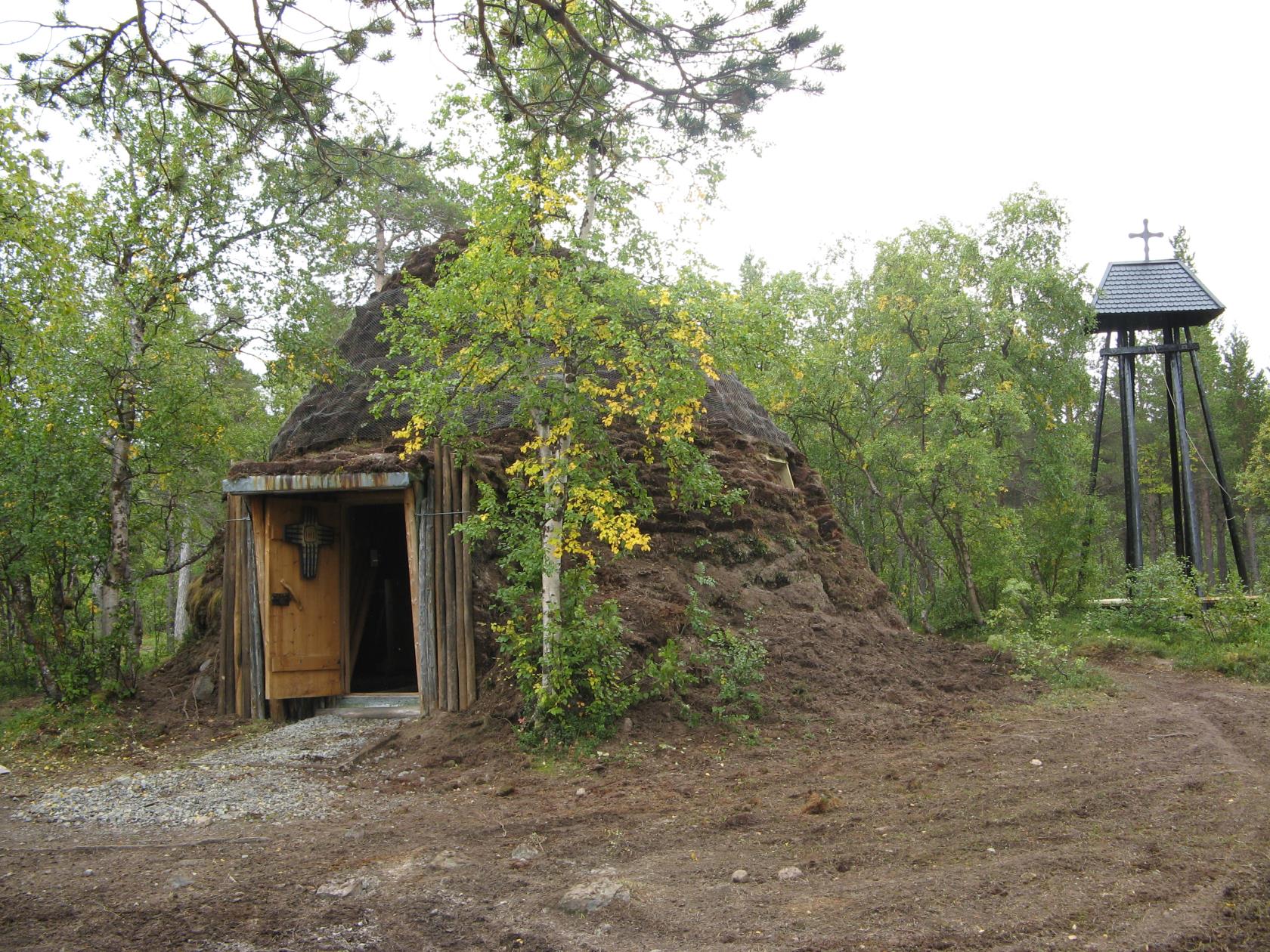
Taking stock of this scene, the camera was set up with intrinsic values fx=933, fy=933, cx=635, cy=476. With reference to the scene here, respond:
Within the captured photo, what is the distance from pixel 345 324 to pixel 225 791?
1527 centimetres

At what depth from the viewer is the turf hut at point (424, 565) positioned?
28.9 feet

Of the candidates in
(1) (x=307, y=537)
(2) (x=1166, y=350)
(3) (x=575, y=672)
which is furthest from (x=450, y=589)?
(2) (x=1166, y=350)

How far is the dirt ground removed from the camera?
12.8 feet

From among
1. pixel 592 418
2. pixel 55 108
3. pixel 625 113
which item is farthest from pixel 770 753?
pixel 55 108

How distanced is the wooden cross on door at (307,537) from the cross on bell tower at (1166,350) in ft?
40.8

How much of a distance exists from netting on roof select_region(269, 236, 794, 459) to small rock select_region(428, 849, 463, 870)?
18.6 ft

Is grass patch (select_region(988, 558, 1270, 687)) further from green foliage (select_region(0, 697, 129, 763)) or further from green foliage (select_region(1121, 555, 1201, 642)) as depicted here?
green foliage (select_region(0, 697, 129, 763))

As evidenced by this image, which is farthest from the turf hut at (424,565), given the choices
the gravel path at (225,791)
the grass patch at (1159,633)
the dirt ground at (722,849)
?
the grass patch at (1159,633)

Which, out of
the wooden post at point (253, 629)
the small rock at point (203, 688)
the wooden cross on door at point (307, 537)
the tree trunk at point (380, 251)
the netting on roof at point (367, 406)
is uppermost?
the tree trunk at point (380, 251)

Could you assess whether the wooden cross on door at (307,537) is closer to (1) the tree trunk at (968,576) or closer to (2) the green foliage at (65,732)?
(2) the green foliage at (65,732)

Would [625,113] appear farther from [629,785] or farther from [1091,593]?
[1091,593]

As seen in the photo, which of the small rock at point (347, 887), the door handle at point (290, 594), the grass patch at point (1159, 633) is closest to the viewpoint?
the small rock at point (347, 887)

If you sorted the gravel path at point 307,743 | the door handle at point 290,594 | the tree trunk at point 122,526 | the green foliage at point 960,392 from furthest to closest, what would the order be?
the green foliage at point 960,392
the tree trunk at point 122,526
the door handle at point 290,594
the gravel path at point 307,743

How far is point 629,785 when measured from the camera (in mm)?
6613
